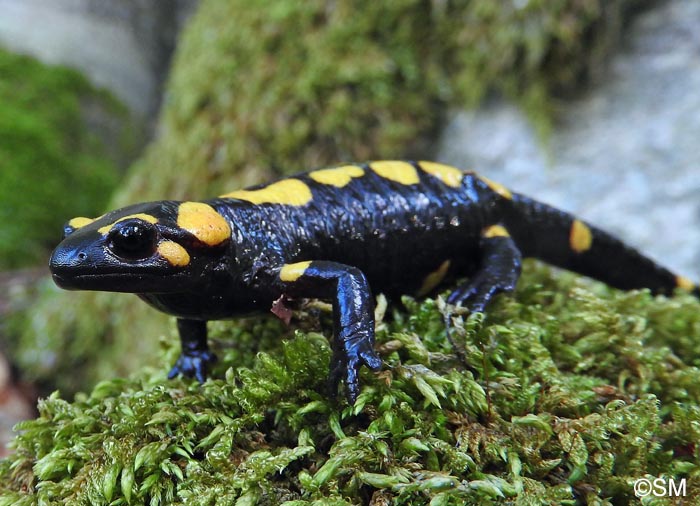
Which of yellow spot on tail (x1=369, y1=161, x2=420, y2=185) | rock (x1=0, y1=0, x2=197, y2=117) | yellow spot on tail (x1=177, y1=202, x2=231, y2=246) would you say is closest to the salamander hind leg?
yellow spot on tail (x1=369, y1=161, x2=420, y2=185)

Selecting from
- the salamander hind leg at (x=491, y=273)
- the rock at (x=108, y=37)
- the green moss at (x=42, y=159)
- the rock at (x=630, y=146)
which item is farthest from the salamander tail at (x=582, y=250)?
the rock at (x=108, y=37)

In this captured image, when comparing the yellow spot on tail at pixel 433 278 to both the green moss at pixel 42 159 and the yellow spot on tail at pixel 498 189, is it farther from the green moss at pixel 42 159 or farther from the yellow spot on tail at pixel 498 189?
the green moss at pixel 42 159

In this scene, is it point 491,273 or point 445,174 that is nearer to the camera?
point 491,273

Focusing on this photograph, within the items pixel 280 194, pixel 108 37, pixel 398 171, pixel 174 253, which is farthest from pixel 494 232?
pixel 108 37

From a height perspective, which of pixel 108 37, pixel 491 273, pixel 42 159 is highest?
pixel 108 37

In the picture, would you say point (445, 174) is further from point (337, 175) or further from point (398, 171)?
point (337, 175)

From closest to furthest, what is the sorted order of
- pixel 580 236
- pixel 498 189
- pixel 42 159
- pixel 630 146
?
pixel 498 189
pixel 580 236
pixel 630 146
pixel 42 159

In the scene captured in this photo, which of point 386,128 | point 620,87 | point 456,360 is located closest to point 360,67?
point 386,128
